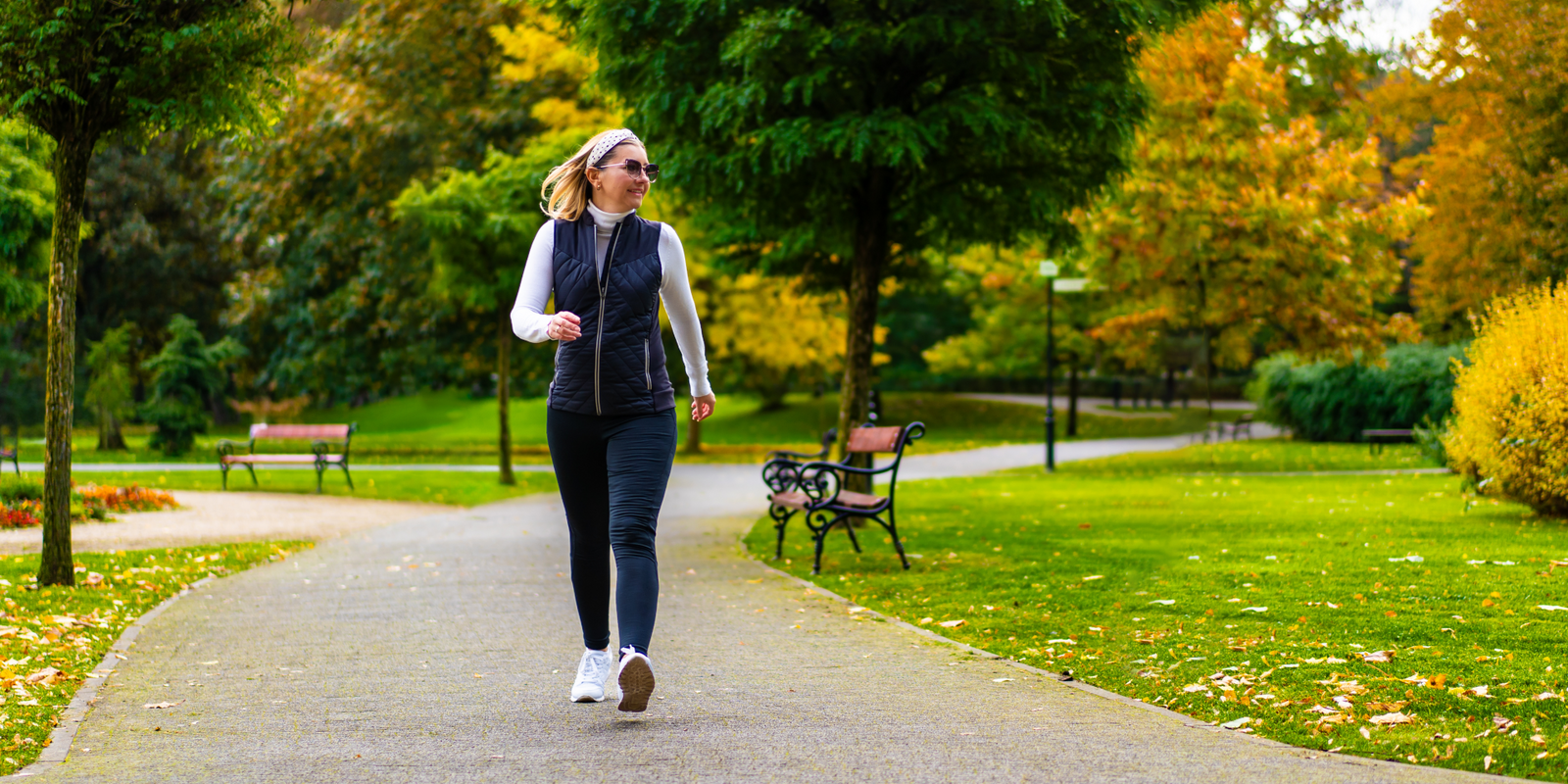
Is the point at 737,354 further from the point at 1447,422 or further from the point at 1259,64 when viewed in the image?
the point at 1447,422

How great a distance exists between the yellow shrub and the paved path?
6.53m

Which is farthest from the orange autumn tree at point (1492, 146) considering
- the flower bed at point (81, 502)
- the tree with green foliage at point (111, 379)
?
the tree with green foliage at point (111, 379)

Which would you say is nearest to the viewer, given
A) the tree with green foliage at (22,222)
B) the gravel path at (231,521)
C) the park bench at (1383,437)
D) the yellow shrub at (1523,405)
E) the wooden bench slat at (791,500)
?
the wooden bench slat at (791,500)

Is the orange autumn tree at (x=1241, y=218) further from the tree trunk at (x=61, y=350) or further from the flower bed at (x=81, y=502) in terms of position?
the tree trunk at (x=61, y=350)

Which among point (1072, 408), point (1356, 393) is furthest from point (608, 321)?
point (1072, 408)

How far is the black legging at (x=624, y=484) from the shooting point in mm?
4500

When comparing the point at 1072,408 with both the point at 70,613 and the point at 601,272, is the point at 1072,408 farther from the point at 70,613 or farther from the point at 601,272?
the point at 601,272

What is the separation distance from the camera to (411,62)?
2748 cm

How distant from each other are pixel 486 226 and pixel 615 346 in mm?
14117

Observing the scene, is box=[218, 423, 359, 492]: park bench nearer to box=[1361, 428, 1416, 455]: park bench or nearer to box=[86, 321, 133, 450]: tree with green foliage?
box=[86, 321, 133, 450]: tree with green foliage

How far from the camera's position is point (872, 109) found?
1130 cm

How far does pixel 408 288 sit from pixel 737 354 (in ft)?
22.4

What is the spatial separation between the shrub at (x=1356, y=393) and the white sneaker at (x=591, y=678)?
25437 millimetres

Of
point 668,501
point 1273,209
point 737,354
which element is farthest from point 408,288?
point 1273,209
